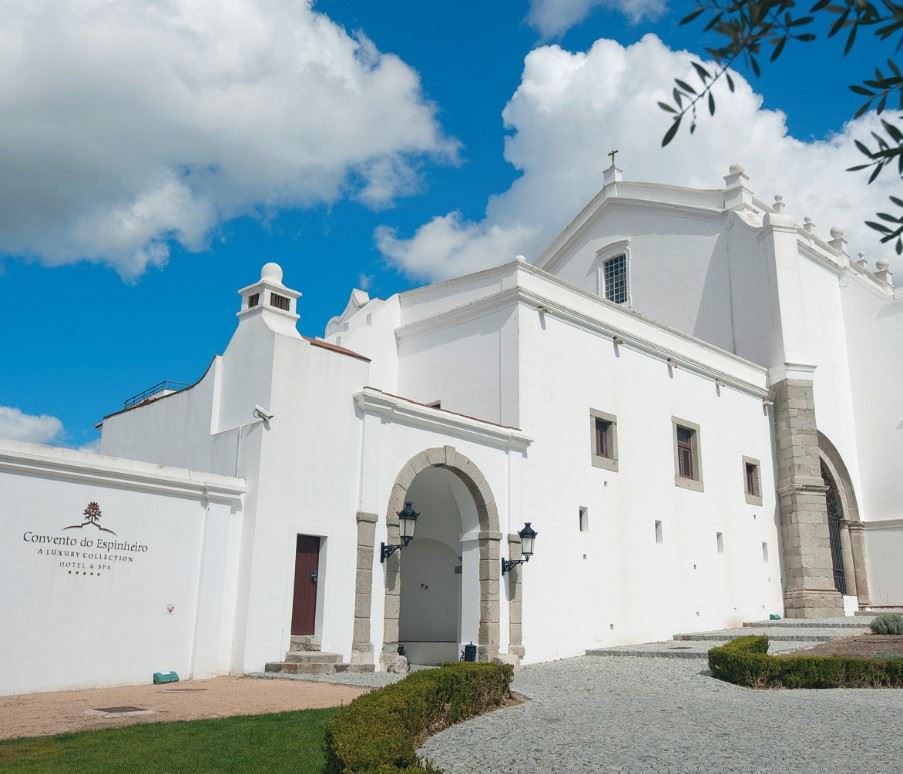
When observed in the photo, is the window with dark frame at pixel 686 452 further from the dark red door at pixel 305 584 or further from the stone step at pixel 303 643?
the stone step at pixel 303 643

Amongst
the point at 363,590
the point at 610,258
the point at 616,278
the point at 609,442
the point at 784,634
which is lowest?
the point at 784,634

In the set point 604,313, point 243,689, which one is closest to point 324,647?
point 243,689

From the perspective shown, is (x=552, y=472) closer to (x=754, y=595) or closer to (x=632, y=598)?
(x=632, y=598)

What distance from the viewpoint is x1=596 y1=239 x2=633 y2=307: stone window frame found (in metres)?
30.2

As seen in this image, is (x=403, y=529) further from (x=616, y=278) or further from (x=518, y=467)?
→ (x=616, y=278)

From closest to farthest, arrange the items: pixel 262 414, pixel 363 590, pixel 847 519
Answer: pixel 262 414, pixel 363 590, pixel 847 519

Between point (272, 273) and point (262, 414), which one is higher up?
point (272, 273)

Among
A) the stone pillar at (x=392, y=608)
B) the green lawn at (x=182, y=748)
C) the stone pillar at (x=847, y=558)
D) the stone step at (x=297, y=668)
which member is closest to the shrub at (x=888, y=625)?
the stone pillar at (x=392, y=608)

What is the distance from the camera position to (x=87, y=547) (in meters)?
13.1

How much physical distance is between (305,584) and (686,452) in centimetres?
1257

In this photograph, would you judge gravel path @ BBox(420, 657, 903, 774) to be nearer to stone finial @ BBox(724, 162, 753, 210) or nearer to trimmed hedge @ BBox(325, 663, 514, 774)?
trimmed hedge @ BBox(325, 663, 514, 774)

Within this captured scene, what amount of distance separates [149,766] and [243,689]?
216 inches

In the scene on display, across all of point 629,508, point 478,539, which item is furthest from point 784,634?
point 478,539

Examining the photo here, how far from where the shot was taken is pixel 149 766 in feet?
23.1
